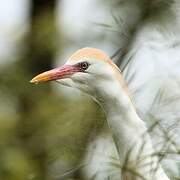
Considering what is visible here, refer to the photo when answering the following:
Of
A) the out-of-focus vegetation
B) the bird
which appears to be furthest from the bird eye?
the out-of-focus vegetation

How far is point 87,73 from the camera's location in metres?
2.55

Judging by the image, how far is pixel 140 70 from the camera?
2.45 meters

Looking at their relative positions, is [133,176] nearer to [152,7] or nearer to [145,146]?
[145,146]

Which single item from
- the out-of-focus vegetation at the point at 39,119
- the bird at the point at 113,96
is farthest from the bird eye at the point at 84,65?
the out-of-focus vegetation at the point at 39,119

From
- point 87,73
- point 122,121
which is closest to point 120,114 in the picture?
point 122,121

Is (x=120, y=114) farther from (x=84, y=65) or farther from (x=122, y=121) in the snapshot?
(x=84, y=65)

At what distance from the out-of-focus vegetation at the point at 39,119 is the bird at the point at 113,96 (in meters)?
0.05

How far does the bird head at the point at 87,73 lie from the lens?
2.50 metres

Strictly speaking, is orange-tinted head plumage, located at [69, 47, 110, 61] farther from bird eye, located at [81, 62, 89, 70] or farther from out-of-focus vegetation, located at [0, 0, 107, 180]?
out-of-focus vegetation, located at [0, 0, 107, 180]

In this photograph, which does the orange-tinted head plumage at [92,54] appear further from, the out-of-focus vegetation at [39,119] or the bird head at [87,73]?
the out-of-focus vegetation at [39,119]

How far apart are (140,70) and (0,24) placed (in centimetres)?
101

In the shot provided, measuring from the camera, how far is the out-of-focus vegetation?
244cm

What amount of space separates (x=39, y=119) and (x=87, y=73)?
0.22 m

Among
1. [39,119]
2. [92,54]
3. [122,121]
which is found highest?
[92,54]
